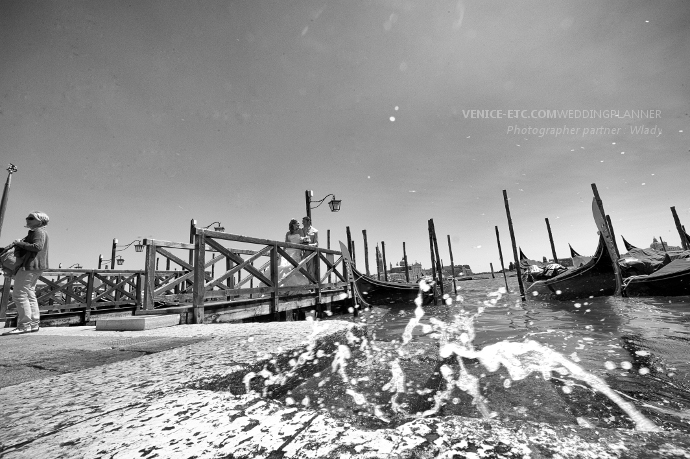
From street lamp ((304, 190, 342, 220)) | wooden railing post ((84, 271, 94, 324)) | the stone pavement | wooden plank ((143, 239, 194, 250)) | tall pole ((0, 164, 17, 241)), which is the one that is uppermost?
tall pole ((0, 164, 17, 241))

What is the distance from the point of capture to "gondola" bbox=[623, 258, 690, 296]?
28.2 feet

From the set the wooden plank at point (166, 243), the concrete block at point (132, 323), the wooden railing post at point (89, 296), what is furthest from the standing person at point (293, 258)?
the wooden railing post at point (89, 296)

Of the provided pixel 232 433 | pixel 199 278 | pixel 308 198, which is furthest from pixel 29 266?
pixel 308 198

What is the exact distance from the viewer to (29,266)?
436cm

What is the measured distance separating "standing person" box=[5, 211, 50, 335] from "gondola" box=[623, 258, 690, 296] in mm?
15252

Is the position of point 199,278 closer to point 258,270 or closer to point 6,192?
point 258,270

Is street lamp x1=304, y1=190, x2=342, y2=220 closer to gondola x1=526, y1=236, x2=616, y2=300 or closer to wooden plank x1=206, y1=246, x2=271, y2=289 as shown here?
wooden plank x1=206, y1=246, x2=271, y2=289

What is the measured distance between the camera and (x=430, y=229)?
1728 cm

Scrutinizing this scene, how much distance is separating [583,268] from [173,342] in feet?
43.9

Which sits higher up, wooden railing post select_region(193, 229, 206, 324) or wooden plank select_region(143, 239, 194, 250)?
wooden plank select_region(143, 239, 194, 250)

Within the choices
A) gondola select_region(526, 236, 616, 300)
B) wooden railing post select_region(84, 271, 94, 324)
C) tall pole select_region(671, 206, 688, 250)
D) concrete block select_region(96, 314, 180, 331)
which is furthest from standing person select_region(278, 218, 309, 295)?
tall pole select_region(671, 206, 688, 250)

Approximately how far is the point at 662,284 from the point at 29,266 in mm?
15629

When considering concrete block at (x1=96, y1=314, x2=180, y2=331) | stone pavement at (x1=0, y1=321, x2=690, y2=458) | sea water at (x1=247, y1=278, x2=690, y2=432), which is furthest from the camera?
concrete block at (x1=96, y1=314, x2=180, y2=331)

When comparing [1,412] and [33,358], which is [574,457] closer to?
[1,412]
